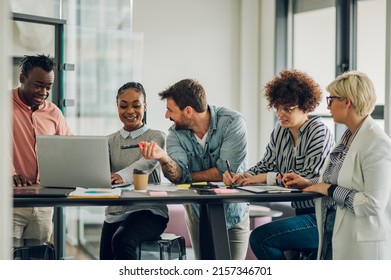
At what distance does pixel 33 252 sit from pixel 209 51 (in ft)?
12.2

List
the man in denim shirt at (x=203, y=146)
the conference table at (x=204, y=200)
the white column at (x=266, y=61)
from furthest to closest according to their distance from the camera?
the white column at (x=266, y=61) < the man in denim shirt at (x=203, y=146) < the conference table at (x=204, y=200)

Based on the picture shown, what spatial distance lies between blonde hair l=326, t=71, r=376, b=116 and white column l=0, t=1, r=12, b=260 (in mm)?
2166

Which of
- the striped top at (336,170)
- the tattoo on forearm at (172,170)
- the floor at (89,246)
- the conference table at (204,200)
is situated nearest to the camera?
the conference table at (204,200)

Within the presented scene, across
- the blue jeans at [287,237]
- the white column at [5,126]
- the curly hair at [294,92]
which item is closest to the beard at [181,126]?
the curly hair at [294,92]

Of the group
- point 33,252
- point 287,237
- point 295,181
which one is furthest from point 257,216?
point 33,252

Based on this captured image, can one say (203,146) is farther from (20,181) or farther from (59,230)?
(59,230)

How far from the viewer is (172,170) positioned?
4039 mm

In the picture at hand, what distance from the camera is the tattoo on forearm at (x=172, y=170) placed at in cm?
400

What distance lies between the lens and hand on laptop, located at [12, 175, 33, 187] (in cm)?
389

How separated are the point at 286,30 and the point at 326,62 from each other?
63 cm

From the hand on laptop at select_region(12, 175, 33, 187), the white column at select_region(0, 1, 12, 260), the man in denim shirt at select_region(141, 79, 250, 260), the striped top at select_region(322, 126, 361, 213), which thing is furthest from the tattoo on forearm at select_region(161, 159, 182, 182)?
the white column at select_region(0, 1, 12, 260)

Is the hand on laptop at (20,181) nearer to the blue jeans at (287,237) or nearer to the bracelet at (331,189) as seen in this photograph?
the blue jeans at (287,237)

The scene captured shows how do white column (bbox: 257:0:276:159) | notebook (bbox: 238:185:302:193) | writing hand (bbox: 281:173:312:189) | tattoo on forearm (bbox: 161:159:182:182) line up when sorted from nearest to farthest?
notebook (bbox: 238:185:302:193) → writing hand (bbox: 281:173:312:189) → tattoo on forearm (bbox: 161:159:182:182) → white column (bbox: 257:0:276:159)

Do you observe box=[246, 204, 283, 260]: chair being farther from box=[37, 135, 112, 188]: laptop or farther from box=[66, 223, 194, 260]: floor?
box=[37, 135, 112, 188]: laptop
